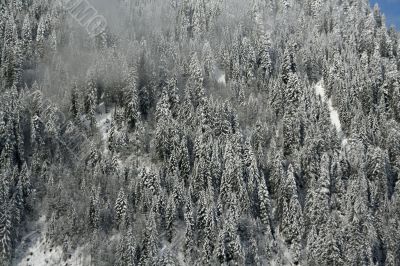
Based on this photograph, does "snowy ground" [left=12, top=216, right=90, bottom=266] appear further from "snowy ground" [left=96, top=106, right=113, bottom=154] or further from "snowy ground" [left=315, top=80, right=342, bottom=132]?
"snowy ground" [left=315, top=80, right=342, bottom=132]

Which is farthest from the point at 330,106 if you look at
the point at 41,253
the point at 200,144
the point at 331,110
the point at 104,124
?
the point at 41,253

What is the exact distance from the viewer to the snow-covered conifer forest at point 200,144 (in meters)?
91.6

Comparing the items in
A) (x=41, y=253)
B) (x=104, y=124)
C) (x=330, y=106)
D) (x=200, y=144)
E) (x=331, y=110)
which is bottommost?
(x=41, y=253)

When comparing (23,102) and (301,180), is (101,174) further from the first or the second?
(301,180)

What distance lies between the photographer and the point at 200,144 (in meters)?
109

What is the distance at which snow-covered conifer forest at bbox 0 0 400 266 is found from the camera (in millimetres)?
91625

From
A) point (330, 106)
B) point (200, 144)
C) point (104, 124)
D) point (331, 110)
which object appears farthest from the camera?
point (330, 106)

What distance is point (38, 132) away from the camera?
114500 mm

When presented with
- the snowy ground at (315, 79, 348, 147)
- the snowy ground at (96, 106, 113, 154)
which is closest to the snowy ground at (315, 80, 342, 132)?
the snowy ground at (315, 79, 348, 147)

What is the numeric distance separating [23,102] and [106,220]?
155 ft

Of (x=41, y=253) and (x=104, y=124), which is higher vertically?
(x=104, y=124)

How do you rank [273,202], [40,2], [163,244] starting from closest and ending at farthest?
1. [163,244]
2. [273,202]
3. [40,2]

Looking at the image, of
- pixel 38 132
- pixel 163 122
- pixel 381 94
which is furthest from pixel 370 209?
pixel 38 132

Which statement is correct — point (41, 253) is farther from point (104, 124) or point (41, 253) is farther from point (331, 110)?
point (331, 110)
